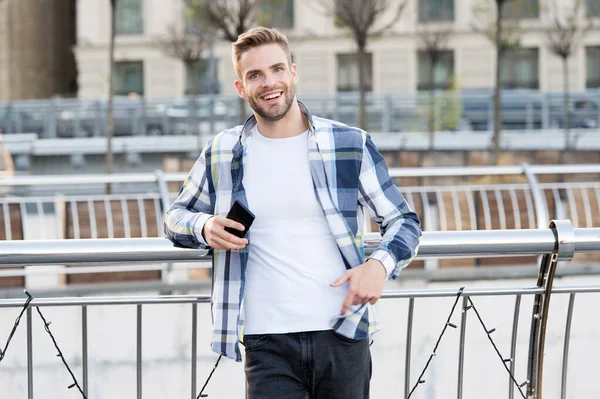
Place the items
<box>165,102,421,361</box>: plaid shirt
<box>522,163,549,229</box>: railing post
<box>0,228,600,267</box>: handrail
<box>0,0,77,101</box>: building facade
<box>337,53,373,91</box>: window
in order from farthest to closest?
<box>0,0,77,101</box>: building facade, <box>337,53,373,91</box>: window, <box>522,163,549,229</box>: railing post, <box>0,228,600,267</box>: handrail, <box>165,102,421,361</box>: plaid shirt

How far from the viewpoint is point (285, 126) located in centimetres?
282

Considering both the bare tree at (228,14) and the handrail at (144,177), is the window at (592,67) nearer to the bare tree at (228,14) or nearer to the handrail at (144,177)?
the bare tree at (228,14)

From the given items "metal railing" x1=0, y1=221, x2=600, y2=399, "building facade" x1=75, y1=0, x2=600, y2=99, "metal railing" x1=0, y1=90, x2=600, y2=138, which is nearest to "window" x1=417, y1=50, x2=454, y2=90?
"building facade" x1=75, y1=0, x2=600, y2=99

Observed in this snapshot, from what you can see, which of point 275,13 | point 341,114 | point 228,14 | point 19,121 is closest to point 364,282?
point 228,14

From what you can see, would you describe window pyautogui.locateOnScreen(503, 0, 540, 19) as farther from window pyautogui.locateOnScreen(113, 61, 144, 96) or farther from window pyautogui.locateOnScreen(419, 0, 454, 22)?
window pyautogui.locateOnScreen(113, 61, 144, 96)

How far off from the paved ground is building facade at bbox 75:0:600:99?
31483mm

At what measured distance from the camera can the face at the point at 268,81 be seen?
2775mm

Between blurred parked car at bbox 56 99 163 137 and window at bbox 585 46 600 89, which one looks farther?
window at bbox 585 46 600 89

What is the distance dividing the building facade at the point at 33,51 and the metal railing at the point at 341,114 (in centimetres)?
1904

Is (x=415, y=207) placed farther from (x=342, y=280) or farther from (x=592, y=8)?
(x=592, y=8)

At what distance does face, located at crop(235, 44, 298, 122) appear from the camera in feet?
9.11

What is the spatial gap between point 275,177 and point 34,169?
1910cm

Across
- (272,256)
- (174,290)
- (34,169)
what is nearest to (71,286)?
(174,290)

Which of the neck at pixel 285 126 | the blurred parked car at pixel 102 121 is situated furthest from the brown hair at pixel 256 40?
the blurred parked car at pixel 102 121
